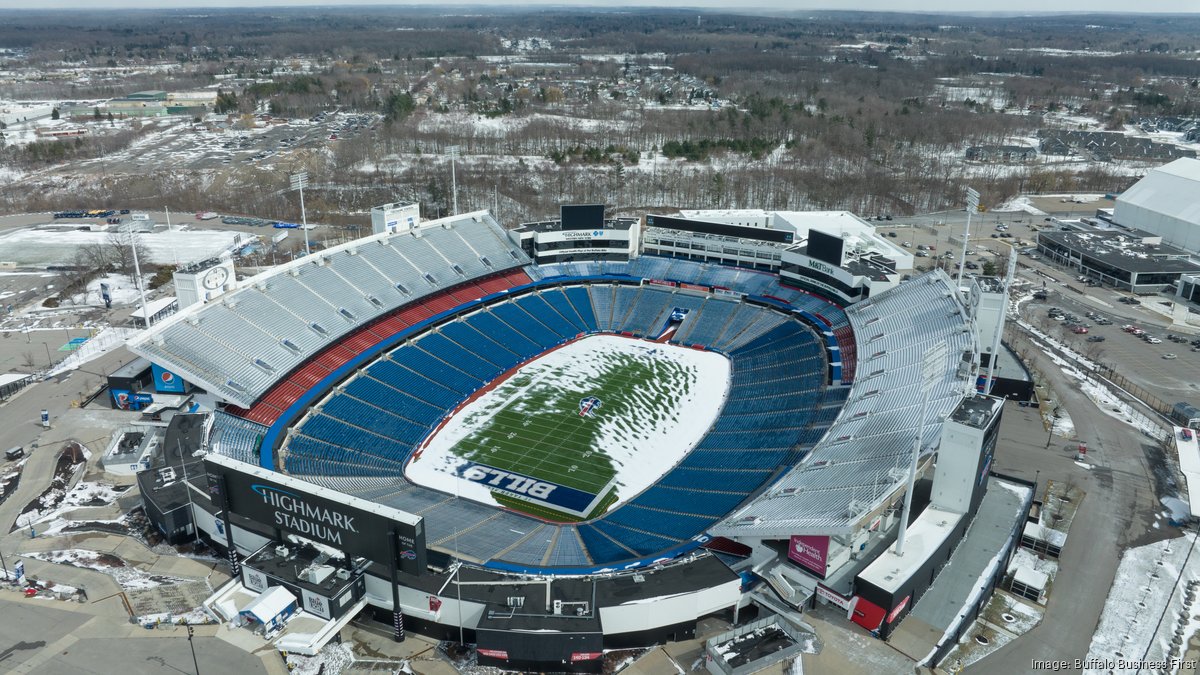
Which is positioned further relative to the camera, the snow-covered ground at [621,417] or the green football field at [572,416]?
the green football field at [572,416]

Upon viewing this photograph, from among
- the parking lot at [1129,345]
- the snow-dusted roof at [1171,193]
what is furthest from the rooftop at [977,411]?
the snow-dusted roof at [1171,193]


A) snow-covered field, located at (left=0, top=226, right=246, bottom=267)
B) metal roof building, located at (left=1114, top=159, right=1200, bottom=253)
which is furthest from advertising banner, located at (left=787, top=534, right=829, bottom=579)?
metal roof building, located at (left=1114, top=159, right=1200, bottom=253)

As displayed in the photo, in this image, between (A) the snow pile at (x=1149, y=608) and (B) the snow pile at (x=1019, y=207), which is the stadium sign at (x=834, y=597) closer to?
(A) the snow pile at (x=1149, y=608)

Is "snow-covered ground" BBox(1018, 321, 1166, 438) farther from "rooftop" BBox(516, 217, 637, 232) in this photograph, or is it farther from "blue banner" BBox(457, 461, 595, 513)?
"rooftop" BBox(516, 217, 637, 232)

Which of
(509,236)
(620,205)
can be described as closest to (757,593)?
(509,236)

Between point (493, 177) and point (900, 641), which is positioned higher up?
point (493, 177)

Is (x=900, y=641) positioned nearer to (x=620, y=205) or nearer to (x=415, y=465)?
(x=415, y=465)
